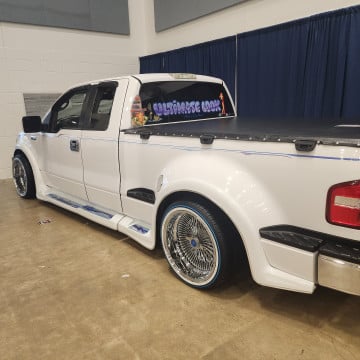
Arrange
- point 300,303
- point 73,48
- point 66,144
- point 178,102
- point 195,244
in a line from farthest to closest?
1. point 73,48
2. point 66,144
3. point 178,102
4. point 195,244
5. point 300,303

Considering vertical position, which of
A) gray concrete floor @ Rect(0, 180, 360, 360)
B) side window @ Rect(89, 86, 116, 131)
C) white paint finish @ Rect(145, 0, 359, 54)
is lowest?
gray concrete floor @ Rect(0, 180, 360, 360)

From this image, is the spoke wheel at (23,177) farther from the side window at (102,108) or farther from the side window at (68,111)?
the side window at (102,108)

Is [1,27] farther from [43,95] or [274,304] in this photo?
[274,304]

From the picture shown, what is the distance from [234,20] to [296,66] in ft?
5.43

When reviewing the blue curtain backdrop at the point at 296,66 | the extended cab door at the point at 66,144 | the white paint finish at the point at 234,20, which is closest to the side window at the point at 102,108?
the extended cab door at the point at 66,144

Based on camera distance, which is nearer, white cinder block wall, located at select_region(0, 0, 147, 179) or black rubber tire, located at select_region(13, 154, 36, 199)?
black rubber tire, located at select_region(13, 154, 36, 199)

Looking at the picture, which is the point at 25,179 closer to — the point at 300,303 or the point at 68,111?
the point at 68,111

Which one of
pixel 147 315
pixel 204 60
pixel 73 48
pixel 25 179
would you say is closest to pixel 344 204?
pixel 147 315

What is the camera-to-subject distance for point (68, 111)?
3703mm

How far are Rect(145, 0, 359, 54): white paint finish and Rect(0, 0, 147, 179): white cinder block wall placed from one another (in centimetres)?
88

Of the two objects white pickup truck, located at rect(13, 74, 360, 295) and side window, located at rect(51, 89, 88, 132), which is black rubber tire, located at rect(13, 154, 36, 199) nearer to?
white pickup truck, located at rect(13, 74, 360, 295)

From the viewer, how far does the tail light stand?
150 centimetres

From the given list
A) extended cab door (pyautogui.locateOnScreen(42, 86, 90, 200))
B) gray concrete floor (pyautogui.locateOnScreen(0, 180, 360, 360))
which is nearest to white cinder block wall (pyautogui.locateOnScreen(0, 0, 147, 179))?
extended cab door (pyautogui.locateOnScreen(42, 86, 90, 200))

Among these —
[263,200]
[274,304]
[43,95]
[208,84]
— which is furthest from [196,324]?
[43,95]
